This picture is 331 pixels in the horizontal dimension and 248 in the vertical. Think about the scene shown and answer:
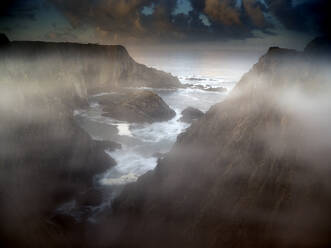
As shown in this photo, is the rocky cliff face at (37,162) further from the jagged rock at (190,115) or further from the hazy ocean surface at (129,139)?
the jagged rock at (190,115)

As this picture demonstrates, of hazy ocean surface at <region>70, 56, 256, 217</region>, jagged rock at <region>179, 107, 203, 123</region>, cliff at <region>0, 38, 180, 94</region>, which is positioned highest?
cliff at <region>0, 38, 180, 94</region>

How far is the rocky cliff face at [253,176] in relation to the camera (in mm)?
11242

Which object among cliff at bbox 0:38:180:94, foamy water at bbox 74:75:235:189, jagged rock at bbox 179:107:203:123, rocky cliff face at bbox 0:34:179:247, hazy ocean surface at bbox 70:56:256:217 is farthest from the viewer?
cliff at bbox 0:38:180:94

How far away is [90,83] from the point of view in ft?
260

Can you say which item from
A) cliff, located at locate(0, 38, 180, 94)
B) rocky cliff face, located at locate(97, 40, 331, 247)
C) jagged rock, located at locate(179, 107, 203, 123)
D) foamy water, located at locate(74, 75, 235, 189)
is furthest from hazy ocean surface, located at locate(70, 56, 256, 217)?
cliff, located at locate(0, 38, 180, 94)

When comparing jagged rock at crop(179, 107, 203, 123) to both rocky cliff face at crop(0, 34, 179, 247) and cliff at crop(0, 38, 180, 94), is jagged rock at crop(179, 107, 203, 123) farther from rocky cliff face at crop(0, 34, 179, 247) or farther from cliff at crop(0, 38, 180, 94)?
cliff at crop(0, 38, 180, 94)

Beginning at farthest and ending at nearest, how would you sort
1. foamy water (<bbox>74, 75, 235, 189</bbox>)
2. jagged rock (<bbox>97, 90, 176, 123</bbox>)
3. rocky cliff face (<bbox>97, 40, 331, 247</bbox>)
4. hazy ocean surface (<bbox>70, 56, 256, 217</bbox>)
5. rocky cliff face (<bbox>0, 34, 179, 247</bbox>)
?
jagged rock (<bbox>97, 90, 176, 123</bbox>), foamy water (<bbox>74, 75, 235, 189</bbox>), hazy ocean surface (<bbox>70, 56, 256, 217</bbox>), rocky cliff face (<bbox>0, 34, 179, 247</bbox>), rocky cliff face (<bbox>97, 40, 331, 247</bbox>)

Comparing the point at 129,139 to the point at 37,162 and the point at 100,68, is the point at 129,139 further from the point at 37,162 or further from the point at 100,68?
the point at 100,68

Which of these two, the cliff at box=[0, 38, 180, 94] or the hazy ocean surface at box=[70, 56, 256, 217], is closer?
the hazy ocean surface at box=[70, 56, 256, 217]

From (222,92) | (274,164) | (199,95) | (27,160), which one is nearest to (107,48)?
(199,95)

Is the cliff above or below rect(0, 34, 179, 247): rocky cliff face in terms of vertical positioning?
above

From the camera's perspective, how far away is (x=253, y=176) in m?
13.1

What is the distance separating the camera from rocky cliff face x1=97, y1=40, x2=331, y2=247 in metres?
11.2

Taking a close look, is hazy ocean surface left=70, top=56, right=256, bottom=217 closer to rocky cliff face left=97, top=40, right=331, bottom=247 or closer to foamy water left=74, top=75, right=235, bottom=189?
foamy water left=74, top=75, right=235, bottom=189
